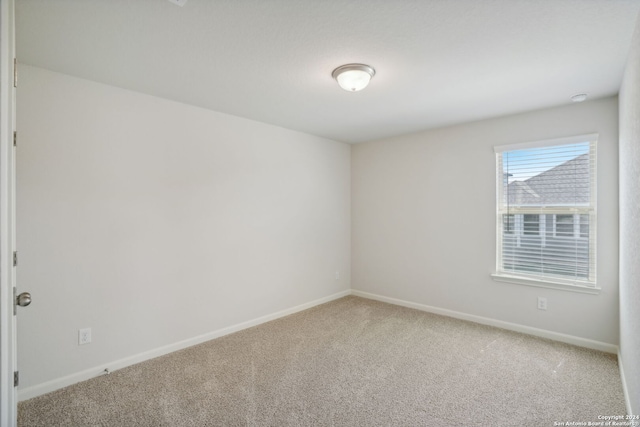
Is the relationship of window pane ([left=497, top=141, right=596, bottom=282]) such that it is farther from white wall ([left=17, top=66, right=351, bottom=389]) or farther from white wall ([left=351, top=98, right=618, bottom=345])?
white wall ([left=17, top=66, right=351, bottom=389])

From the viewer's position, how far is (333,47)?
6.83ft

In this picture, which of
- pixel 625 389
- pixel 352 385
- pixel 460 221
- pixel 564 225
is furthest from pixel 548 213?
pixel 352 385

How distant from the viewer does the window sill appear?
308cm

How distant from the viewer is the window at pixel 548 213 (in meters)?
3.12

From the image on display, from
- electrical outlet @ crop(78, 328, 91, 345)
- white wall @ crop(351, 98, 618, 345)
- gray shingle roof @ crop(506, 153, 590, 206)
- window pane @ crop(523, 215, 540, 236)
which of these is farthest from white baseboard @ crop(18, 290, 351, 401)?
gray shingle roof @ crop(506, 153, 590, 206)

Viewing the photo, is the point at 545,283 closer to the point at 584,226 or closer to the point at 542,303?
the point at 542,303

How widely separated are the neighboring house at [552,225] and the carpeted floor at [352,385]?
79 cm

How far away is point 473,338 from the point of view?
10.9ft

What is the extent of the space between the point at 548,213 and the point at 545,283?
73cm

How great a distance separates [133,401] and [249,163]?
8.00ft

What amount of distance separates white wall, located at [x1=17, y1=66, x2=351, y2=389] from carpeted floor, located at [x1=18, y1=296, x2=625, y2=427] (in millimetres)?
389

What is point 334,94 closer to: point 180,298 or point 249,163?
→ point 249,163

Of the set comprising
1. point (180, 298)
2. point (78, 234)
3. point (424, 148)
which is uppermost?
point (424, 148)

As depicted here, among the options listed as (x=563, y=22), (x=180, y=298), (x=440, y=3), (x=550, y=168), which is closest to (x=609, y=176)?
(x=550, y=168)
